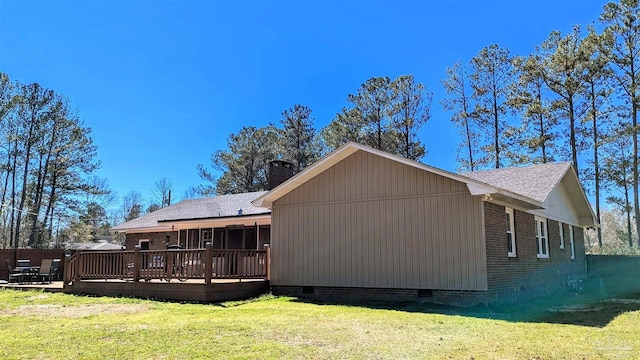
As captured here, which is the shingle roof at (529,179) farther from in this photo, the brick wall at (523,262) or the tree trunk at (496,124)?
the tree trunk at (496,124)

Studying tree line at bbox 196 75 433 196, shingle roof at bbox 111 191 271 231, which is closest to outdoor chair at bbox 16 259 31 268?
shingle roof at bbox 111 191 271 231

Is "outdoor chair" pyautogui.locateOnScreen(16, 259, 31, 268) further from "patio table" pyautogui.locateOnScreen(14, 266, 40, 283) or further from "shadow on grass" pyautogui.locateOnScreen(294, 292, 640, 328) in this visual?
"shadow on grass" pyautogui.locateOnScreen(294, 292, 640, 328)

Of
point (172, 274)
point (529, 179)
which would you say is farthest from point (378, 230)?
point (172, 274)

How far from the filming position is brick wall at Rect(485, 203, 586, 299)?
435 inches

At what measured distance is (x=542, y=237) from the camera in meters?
15.0

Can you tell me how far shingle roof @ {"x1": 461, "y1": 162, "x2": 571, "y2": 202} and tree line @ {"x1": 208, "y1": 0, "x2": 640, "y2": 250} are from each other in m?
12.6

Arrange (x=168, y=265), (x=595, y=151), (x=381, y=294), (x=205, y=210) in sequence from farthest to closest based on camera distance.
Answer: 1. (x=595, y=151)
2. (x=205, y=210)
3. (x=168, y=265)
4. (x=381, y=294)

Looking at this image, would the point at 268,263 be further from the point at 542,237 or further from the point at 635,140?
the point at 635,140

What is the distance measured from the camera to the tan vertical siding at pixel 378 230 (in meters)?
11.0

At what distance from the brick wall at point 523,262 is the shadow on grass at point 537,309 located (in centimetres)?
49

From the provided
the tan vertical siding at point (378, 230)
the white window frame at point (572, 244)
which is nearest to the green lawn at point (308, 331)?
the tan vertical siding at point (378, 230)

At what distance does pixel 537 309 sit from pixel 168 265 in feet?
30.0

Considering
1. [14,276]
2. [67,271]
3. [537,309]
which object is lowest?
[537,309]

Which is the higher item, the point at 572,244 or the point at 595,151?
the point at 595,151
